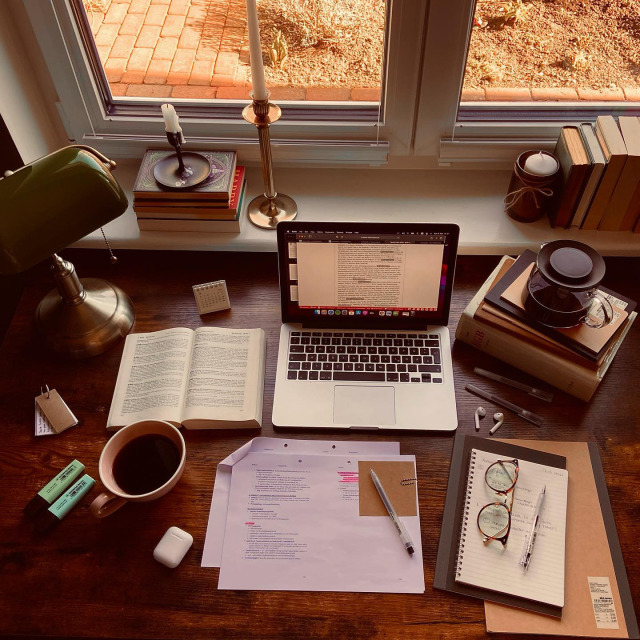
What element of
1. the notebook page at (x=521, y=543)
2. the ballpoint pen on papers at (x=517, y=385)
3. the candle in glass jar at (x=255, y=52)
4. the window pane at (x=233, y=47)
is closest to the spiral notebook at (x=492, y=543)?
the notebook page at (x=521, y=543)

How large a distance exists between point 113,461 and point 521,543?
0.70 metres

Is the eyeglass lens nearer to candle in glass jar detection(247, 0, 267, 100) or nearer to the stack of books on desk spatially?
the stack of books on desk

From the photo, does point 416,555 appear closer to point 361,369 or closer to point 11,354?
point 361,369

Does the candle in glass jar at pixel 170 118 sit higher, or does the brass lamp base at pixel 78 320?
the candle in glass jar at pixel 170 118

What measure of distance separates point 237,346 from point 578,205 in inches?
32.0

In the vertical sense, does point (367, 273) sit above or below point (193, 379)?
above

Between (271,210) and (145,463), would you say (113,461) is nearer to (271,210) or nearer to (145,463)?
(145,463)

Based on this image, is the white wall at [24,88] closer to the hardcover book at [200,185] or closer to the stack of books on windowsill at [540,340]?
the hardcover book at [200,185]

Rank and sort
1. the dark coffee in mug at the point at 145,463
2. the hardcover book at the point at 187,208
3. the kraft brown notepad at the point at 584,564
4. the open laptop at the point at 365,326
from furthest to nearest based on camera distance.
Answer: the hardcover book at the point at 187,208 → the open laptop at the point at 365,326 → the dark coffee in mug at the point at 145,463 → the kraft brown notepad at the point at 584,564

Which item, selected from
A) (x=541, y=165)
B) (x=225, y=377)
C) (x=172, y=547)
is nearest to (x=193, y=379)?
(x=225, y=377)

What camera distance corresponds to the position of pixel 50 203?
3.50 feet

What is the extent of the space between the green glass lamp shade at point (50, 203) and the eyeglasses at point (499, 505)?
0.82 m

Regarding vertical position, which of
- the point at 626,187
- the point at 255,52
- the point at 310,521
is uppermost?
the point at 255,52

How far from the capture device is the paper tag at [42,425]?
3.99 ft
